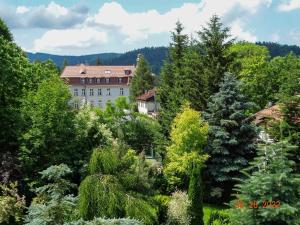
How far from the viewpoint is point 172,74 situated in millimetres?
42188

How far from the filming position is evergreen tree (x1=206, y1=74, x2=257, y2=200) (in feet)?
98.0

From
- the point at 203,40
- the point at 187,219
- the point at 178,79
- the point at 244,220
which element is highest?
the point at 203,40

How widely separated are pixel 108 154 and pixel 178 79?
21161 mm

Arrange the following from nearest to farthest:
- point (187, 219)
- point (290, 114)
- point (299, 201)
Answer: point (299, 201)
point (187, 219)
point (290, 114)

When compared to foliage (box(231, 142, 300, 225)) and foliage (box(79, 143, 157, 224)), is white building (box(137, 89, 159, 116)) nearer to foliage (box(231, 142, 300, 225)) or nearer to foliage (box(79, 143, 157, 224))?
foliage (box(79, 143, 157, 224))

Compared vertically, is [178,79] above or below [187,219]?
above

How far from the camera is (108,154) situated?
19.0 metres

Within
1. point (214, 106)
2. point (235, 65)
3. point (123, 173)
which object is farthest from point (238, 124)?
point (123, 173)

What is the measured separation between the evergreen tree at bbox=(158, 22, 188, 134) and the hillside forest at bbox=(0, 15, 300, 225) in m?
0.10

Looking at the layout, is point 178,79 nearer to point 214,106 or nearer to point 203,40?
point 203,40

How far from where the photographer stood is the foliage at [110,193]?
711 inches

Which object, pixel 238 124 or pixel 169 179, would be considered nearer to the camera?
pixel 238 124

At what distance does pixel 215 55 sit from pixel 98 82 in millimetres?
64603

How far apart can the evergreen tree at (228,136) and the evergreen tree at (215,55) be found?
9.13 ft
